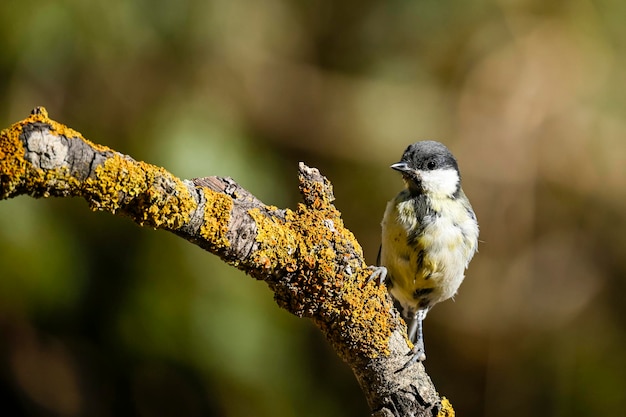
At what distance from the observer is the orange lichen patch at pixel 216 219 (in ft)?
4.93

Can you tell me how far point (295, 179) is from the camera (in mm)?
3314

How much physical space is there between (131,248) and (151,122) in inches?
21.1

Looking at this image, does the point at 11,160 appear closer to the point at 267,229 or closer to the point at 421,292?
the point at 267,229

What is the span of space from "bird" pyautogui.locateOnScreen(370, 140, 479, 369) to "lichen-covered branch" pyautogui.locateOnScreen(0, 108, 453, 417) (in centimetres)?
65

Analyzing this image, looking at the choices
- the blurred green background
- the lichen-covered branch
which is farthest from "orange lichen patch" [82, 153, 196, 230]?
the blurred green background

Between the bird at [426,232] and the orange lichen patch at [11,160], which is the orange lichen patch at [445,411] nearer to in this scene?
the bird at [426,232]

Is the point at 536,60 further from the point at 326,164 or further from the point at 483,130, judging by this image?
A: the point at 326,164

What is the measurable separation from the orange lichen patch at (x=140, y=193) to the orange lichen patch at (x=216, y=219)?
4 cm

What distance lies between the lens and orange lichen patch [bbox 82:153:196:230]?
1.31m

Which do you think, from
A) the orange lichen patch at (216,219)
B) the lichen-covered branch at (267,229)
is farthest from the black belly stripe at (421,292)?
the orange lichen patch at (216,219)

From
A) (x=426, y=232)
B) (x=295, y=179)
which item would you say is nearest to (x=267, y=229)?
(x=426, y=232)

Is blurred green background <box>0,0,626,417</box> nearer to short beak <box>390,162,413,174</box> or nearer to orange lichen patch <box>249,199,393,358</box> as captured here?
short beak <box>390,162,413,174</box>

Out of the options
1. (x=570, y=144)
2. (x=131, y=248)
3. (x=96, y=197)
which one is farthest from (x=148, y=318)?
(x=570, y=144)

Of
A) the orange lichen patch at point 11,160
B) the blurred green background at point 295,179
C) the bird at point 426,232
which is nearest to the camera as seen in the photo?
the orange lichen patch at point 11,160
